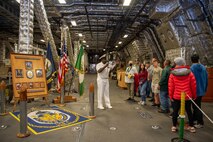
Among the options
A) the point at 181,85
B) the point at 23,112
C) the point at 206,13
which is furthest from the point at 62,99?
the point at 206,13

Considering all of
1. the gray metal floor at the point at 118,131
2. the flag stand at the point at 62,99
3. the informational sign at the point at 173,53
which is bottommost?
the gray metal floor at the point at 118,131

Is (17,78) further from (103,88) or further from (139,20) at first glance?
(139,20)

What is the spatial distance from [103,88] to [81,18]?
6.38m

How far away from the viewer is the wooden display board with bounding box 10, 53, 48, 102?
5.34 m

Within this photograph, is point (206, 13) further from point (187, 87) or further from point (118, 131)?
point (118, 131)

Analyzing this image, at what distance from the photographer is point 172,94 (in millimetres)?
3953

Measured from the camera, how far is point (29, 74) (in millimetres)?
5688

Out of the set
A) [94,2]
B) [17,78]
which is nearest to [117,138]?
[17,78]

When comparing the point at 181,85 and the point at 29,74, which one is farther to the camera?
the point at 29,74

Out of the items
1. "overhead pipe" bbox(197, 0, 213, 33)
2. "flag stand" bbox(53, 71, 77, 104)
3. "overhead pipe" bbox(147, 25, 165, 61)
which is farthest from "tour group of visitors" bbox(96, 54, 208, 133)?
"overhead pipe" bbox(147, 25, 165, 61)

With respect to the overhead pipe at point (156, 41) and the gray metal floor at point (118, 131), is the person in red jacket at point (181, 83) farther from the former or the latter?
the overhead pipe at point (156, 41)

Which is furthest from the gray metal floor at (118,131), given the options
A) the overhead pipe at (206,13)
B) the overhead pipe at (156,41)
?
the overhead pipe at (156,41)

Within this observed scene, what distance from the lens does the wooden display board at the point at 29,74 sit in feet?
17.5

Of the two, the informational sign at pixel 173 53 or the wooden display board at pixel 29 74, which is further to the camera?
the informational sign at pixel 173 53
